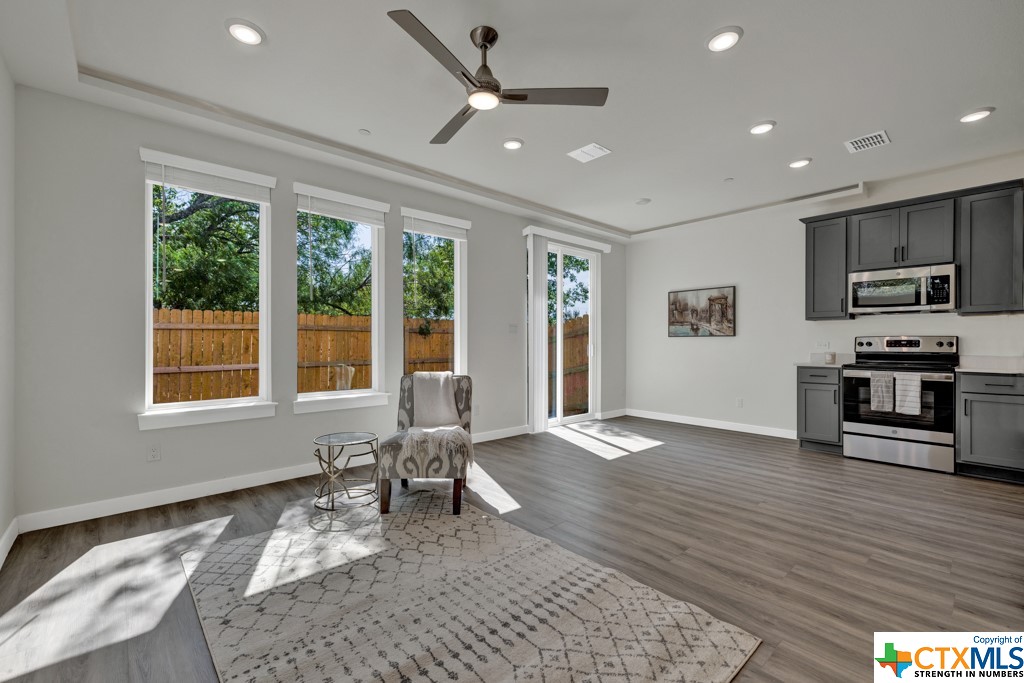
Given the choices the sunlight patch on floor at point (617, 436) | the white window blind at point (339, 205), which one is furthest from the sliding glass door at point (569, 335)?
the white window blind at point (339, 205)

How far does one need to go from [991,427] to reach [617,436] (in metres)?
3.38

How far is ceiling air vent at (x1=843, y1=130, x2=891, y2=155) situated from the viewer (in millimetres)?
A: 3756

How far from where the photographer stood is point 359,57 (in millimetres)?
2781

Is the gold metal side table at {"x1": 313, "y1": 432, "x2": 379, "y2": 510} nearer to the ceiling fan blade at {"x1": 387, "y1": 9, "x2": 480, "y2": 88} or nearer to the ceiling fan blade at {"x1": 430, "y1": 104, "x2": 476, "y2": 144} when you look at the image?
the ceiling fan blade at {"x1": 430, "y1": 104, "x2": 476, "y2": 144}

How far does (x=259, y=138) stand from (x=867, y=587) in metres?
4.91

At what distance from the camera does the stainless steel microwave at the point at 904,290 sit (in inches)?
172

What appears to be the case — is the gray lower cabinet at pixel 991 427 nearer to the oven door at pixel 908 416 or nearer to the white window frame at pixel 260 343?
the oven door at pixel 908 416

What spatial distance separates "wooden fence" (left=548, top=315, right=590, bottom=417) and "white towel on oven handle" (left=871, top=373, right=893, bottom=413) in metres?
3.43

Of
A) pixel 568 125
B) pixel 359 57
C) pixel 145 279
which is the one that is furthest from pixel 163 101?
pixel 568 125

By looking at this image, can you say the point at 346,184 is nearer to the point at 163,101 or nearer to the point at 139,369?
the point at 163,101

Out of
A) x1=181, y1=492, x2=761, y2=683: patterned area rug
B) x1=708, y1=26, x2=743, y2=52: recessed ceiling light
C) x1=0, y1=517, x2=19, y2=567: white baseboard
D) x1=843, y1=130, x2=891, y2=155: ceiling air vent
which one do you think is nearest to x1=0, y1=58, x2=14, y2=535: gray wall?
x1=0, y1=517, x2=19, y2=567: white baseboard

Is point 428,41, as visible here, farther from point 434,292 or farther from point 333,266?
point 434,292

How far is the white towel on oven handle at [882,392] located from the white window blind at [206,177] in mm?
5960

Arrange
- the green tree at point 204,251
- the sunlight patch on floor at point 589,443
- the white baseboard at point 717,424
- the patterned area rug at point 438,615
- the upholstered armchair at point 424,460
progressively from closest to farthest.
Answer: the patterned area rug at point 438,615 → the upholstered armchair at point 424,460 → the green tree at point 204,251 → the sunlight patch on floor at point 589,443 → the white baseboard at point 717,424
